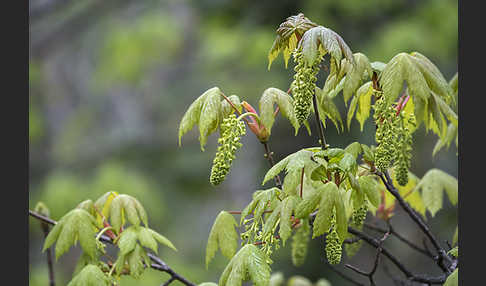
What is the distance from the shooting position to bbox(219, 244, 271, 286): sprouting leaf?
1.18 meters

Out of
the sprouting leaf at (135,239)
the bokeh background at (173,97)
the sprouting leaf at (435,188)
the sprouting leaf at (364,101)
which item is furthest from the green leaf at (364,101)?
the bokeh background at (173,97)

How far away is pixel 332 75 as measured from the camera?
1315 mm

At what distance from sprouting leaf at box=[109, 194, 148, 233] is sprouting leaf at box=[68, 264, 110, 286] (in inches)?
6.6

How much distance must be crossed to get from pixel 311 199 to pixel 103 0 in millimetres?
5236

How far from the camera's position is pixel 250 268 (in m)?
1.19

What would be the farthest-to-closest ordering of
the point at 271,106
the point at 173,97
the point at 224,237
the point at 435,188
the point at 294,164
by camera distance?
1. the point at 173,97
2. the point at 435,188
3. the point at 224,237
4. the point at 271,106
5. the point at 294,164

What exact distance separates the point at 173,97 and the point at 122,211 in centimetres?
546

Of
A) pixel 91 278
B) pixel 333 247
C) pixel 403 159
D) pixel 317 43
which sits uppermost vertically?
pixel 317 43

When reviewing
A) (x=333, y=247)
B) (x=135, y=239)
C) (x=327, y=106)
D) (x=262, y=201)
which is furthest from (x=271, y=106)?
(x=135, y=239)

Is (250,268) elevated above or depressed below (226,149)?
A: below

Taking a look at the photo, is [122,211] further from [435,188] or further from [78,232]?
[435,188]

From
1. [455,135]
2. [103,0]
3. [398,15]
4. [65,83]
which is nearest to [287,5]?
[398,15]

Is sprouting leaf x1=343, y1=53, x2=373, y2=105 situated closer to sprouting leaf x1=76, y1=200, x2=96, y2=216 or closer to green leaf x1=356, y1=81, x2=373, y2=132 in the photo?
green leaf x1=356, y1=81, x2=373, y2=132

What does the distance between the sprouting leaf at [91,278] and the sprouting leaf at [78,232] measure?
6cm
